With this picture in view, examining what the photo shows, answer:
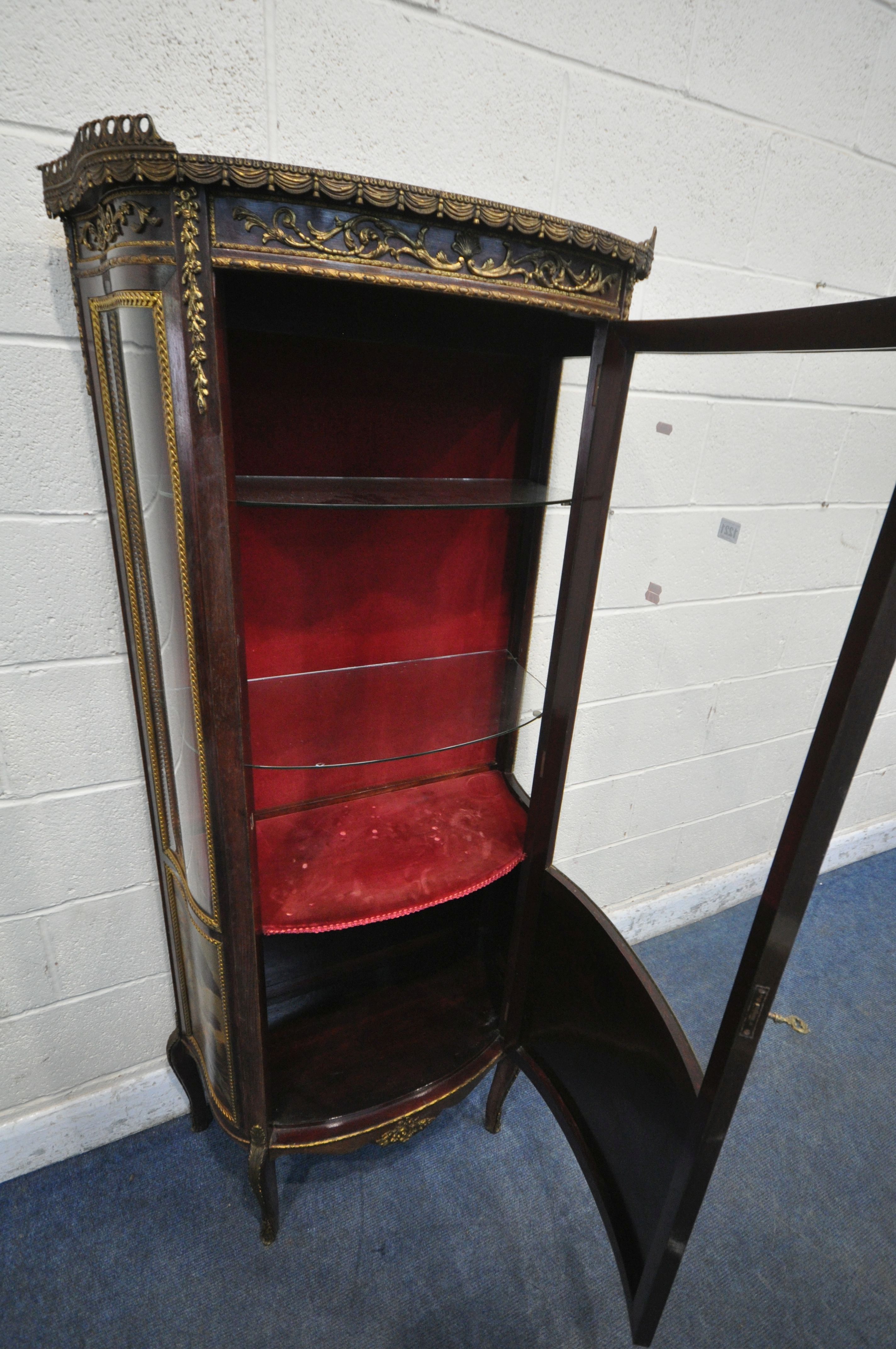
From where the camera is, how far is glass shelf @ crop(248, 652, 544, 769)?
3.45ft

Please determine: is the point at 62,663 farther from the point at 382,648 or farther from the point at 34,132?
the point at 34,132

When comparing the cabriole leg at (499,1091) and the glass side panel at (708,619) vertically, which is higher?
the glass side panel at (708,619)

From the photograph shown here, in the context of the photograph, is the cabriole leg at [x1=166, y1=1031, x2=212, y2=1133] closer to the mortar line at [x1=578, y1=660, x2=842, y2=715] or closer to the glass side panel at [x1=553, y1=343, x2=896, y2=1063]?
the glass side panel at [x1=553, y1=343, x2=896, y2=1063]

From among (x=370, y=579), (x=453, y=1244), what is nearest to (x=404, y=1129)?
(x=453, y=1244)

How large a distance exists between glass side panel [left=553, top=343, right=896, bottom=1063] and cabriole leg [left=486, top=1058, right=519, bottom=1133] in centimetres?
36

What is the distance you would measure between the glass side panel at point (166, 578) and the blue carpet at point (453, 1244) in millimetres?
706

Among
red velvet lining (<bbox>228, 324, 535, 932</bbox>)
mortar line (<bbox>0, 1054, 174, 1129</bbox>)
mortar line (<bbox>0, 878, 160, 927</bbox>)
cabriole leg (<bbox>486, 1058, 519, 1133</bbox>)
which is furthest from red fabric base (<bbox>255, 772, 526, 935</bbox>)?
mortar line (<bbox>0, 1054, 174, 1129</bbox>)

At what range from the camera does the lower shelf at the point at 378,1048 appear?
44.6 inches

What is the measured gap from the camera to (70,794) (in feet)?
3.57

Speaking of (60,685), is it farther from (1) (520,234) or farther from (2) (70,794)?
(1) (520,234)

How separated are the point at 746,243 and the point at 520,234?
817 mm

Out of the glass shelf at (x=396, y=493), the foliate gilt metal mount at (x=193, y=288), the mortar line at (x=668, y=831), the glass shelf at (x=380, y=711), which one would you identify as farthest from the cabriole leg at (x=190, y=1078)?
the foliate gilt metal mount at (x=193, y=288)

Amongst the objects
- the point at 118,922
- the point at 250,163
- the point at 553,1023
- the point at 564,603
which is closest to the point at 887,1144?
the point at 553,1023

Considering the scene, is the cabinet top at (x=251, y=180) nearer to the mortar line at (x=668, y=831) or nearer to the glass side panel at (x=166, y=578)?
the glass side panel at (x=166, y=578)
